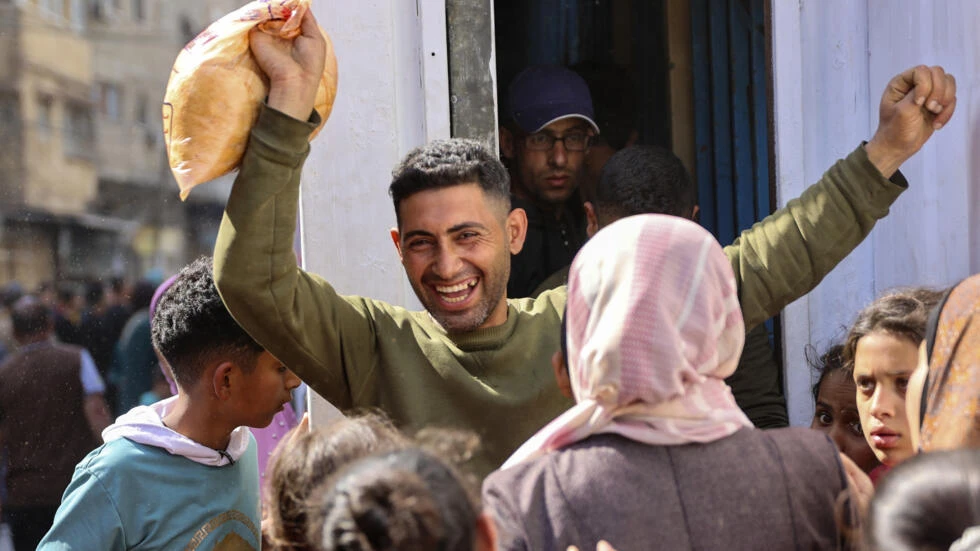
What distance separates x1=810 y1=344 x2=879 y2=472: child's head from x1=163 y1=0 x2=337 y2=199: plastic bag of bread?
69.7 inches

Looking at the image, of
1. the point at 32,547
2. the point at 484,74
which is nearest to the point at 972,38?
the point at 484,74

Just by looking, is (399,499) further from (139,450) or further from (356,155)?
(356,155)


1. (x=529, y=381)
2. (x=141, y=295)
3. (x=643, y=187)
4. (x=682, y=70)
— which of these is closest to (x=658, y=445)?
(x=529, y=381)

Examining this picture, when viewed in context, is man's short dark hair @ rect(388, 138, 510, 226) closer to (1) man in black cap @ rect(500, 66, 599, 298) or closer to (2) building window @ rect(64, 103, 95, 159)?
(1) man in black cap @ rect(500, 66, 599, 298)

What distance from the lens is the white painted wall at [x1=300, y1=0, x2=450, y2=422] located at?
10.6 ft

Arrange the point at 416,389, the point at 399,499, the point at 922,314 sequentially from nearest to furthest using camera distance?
the point at 399,499 < the point at 416,389 < the point at 922,314

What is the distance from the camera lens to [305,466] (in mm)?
1895

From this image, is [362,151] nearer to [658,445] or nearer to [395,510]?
[658,445]

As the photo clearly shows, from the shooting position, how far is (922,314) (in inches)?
111

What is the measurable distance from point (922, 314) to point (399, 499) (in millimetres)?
1841

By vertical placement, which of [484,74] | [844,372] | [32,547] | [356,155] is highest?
[484,74]

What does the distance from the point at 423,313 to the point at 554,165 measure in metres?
1.61

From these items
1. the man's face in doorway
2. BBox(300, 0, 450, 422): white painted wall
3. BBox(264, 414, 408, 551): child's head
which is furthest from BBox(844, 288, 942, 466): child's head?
the man's face in doorway

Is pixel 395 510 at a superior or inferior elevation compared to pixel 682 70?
inferior
